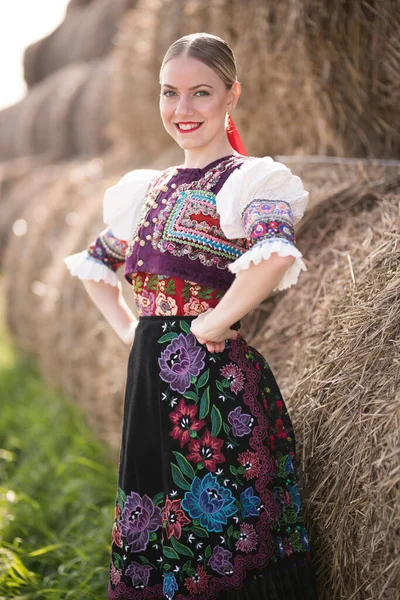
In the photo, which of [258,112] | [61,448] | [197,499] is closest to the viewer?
[197,499]

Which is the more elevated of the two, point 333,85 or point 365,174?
point 333,85

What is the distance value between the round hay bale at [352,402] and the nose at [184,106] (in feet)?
1.80

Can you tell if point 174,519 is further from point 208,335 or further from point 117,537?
point 208,335

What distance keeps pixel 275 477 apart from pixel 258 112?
1.98 m

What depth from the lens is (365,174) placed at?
2.35 meters

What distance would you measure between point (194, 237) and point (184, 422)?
38 cm

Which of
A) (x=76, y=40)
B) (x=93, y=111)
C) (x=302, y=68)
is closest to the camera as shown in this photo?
(x=302, y=68)

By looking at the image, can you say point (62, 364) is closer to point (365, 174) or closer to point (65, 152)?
point (365, 174)

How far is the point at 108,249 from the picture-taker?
1877 mm

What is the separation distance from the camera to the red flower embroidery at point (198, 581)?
1562mm

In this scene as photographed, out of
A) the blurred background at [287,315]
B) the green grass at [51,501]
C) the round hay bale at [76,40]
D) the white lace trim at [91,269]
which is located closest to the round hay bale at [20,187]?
the blurred background at [287,315]

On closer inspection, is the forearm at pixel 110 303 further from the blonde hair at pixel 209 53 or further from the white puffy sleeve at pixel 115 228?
the blonde hair at pixel 209 53

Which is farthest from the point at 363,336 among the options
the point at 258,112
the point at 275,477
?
the point at 258,112

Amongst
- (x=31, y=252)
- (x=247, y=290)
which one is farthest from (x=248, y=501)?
(x=31, y=252)
